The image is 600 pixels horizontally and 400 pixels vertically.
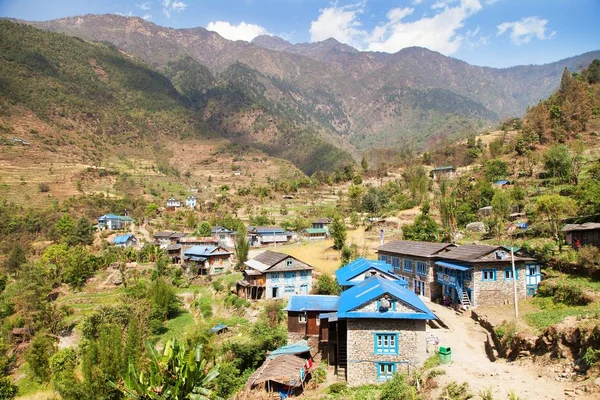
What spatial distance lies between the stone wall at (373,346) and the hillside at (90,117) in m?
81.6

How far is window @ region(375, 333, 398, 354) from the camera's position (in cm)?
1797

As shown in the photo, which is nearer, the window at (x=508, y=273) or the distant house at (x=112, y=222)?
the window at (x=508, y=273)

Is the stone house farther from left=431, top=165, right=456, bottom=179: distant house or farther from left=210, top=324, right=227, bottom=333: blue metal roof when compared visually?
left=431, top=165, right=456, bottom=179: distant house

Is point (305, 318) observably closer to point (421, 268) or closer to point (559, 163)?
point (421, 268)

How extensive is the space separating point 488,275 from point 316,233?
121 ft

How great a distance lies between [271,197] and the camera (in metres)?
87.9

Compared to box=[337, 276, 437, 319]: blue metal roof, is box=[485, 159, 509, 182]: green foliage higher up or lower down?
higher up

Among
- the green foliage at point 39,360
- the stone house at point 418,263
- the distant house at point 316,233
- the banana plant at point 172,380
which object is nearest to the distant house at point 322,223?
the distant house at point 316,233

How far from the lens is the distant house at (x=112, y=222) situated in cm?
6931

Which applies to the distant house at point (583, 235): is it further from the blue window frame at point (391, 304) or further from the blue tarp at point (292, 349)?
the blue tarp at point (292, 349)

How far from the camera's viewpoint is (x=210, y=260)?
158ft

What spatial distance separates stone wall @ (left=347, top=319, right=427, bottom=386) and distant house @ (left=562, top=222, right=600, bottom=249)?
1497cm

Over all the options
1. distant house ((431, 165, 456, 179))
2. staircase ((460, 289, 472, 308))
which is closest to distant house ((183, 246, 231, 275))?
staircase ((460, 289, 472, 308))

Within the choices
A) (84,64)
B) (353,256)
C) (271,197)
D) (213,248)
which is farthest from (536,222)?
(84,64)
